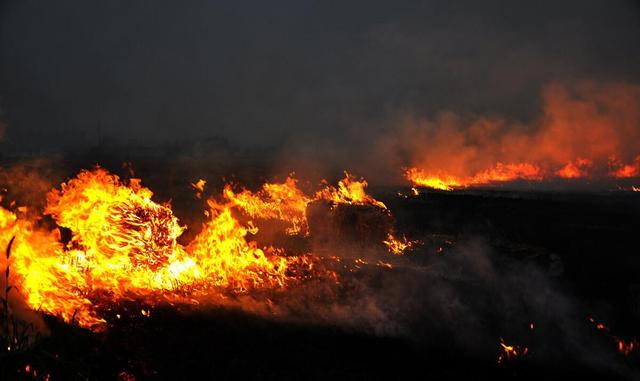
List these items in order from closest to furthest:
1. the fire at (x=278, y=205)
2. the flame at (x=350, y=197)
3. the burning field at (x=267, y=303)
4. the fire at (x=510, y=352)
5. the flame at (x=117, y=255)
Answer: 1. the burning field at (x=267, y=303)
2. the fire at (x=510, y=352)
3. the flame at (x=117, y=255)
4. the flame at (x=350, y=197)
5. the fire at (x=278, y=205)

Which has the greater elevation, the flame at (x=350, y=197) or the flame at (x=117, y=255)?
the flame at (x=350, y=197)

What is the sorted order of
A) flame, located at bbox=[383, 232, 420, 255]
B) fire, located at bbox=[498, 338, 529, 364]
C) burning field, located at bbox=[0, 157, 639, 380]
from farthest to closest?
flame, located at bbox=[383, 232, 420, 255]
fire, located at bbox=[498, 338, 529, 364]
burning field, located at bbox=[0, 157, 639, 380]

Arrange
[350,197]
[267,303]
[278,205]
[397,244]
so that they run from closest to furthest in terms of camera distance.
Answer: [267,303]
[397,244]
[350,197]
[278,205]

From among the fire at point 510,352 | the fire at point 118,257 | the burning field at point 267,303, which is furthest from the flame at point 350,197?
the fire at point 510,352

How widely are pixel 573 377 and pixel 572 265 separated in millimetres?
5828

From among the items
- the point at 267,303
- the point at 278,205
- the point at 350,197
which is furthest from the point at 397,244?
the point at 278,205

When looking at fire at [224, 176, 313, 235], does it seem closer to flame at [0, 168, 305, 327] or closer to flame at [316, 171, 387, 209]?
flame at [316, 171, 387, 209]

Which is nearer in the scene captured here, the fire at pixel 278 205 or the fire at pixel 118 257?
the fire at pixel 118 257

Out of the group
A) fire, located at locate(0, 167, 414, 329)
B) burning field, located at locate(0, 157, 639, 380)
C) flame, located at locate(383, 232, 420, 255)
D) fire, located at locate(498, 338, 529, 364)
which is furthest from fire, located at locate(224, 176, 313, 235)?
fire, located at locate(498, 338, 529, 364)

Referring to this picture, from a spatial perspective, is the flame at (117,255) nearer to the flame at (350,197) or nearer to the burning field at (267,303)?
the burning field at (267,303)

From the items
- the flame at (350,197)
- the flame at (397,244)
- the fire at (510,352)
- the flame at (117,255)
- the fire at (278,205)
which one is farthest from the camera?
the fire at (278,205)

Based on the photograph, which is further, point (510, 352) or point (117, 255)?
point (117, 255)

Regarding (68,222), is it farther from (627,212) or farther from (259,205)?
(627,212)

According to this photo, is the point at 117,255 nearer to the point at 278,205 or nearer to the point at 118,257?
the point at 118,257
